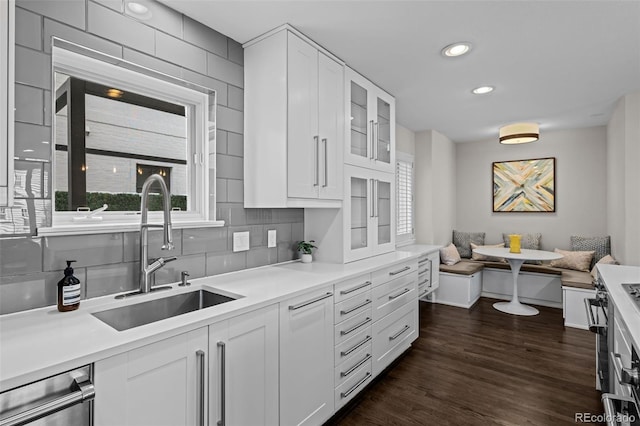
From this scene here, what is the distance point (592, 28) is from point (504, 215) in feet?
12.3

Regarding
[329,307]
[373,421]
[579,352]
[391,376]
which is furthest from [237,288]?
[579,352]

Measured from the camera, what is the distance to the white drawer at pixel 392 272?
2.50 metres

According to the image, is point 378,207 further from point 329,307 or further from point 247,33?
point 247,33

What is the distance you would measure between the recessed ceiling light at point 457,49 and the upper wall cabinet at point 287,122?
854 millimetres

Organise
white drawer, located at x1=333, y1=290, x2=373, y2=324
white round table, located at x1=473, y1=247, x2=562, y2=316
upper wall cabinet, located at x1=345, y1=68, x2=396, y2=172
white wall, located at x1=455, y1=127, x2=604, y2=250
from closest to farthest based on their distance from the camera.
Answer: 1. white drawer, located at x1=333, y1=290, x2=373, y2=324
2. upper wall cabinet, located at x1=345, y1=68, x2=396, y2=172
3. white round table, located at x1=473, y1=247, x2=562, y2=316
4. white wall, located at x1=455, y1=127, x2=604, y2=250

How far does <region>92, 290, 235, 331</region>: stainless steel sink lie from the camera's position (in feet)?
4.93

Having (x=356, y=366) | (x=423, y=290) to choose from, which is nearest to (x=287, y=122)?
(x=356, y=366)

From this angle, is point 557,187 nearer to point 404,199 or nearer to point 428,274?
point 404,199

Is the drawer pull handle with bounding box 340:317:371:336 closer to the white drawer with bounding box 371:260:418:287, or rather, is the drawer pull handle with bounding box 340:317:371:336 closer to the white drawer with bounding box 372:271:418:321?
the white drawer with bounding box 372:271:418:321

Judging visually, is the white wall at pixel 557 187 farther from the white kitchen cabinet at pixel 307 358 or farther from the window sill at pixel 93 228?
the window sill at pixel 93 228

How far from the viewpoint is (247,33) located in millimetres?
2160

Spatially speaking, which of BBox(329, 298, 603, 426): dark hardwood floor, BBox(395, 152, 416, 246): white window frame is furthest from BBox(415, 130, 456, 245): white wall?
BBox(329, 298, 603, 426): dark hardwood floor

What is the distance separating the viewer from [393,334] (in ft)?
9.01

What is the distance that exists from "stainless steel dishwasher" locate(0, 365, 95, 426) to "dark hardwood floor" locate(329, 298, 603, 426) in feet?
5.01
